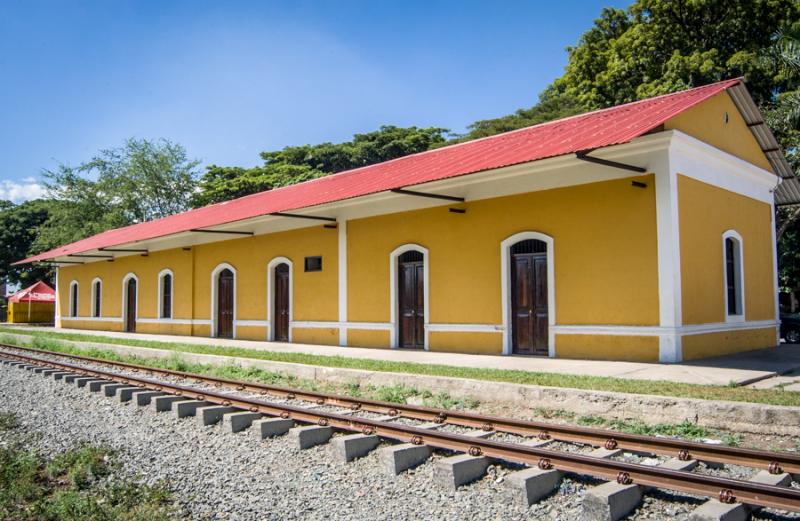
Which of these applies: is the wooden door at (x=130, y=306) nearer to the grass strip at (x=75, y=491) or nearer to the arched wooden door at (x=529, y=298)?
the arched wooden door at (x=529, y=298)

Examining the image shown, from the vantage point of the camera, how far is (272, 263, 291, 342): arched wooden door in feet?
64.7

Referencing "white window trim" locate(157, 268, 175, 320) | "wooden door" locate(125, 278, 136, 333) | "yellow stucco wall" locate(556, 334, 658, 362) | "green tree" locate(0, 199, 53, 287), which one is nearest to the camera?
"yellow stucco wall" locate(556, 334, 658, 362)

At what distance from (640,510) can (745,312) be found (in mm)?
11124

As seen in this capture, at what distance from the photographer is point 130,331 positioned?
1107 inches

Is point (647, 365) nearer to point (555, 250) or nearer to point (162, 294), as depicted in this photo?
point (555, 250)

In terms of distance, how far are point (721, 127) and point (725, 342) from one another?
173 inches

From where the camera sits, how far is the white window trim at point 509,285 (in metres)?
13.1

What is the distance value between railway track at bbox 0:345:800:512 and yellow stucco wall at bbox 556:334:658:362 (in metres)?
5.41

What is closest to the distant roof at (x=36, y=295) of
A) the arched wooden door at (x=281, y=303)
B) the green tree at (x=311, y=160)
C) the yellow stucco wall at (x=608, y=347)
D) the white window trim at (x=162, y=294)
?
the green tree at (x=311, y=160)

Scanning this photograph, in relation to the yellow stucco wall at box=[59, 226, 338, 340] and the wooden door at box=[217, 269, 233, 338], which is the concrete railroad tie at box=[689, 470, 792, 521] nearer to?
the yellow stucco wall at box=[59, 226, 338, 340]

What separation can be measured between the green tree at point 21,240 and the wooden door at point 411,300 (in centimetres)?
4239

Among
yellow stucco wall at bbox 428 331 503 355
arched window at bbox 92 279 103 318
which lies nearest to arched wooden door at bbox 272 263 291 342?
yellow stucco wall at bbox 428 331 503 355

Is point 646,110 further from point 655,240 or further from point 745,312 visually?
point 745,312

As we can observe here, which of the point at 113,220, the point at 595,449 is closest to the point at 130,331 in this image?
the point at 113,220
